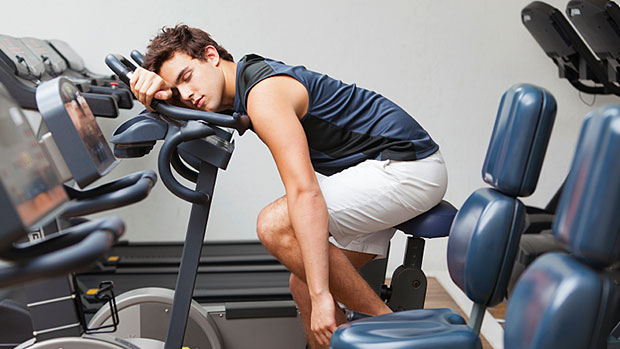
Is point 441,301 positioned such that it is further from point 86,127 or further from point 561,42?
point 86,127

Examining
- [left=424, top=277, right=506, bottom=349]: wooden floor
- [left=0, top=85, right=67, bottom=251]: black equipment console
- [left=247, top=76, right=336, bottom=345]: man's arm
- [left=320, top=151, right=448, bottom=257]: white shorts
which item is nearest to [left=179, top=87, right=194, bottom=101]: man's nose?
[left=247, top=76, right=336, bottom=345]: man's arm

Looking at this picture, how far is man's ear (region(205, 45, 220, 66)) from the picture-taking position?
6.23 feet

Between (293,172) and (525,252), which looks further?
(525,252)

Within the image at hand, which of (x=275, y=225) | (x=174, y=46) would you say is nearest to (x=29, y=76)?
(x=174, y=46)

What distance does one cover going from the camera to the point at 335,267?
1.81m

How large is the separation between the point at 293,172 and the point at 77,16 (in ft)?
7.26

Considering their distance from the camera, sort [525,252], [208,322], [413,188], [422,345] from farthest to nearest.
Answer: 1. [525,252]
2. [208,322]
3. [413,188]
4. [422,345]

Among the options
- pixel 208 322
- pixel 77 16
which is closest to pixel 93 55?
pixel 77 16

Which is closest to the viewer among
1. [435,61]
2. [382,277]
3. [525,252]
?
[382,277]

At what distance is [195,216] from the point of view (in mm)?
1852

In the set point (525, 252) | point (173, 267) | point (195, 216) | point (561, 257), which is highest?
point (561, 257)

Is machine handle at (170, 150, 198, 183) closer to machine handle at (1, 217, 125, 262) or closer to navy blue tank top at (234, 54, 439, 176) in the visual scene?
navy blue tank top at (234, 54, 439, 176)

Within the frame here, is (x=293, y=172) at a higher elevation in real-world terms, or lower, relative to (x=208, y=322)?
higher

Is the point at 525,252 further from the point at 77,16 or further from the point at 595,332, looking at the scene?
the point at 77,16
